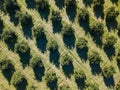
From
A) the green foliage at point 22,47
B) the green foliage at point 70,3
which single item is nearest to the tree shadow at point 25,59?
the green foliage at point 22,47

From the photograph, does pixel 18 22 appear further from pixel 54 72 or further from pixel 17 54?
pixel 54 72

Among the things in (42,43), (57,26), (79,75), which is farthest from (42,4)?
(79,75)

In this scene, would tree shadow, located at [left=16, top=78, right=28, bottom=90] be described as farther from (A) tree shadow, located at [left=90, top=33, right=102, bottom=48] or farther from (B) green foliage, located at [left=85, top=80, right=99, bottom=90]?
(A) tree shadow, located at [left=90, top=33, right=102, bottom=48]

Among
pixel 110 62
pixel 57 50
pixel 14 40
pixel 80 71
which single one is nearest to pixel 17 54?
pixel 14 40

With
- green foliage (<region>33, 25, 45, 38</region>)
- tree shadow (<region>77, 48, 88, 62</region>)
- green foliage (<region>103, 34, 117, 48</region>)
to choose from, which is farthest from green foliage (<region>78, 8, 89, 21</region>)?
green foliage (<region>33, 25, 45, 38</region>)

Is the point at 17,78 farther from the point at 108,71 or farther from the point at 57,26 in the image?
the point at 108,71

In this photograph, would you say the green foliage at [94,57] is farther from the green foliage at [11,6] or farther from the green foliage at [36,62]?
the green foliage at [11,6]
